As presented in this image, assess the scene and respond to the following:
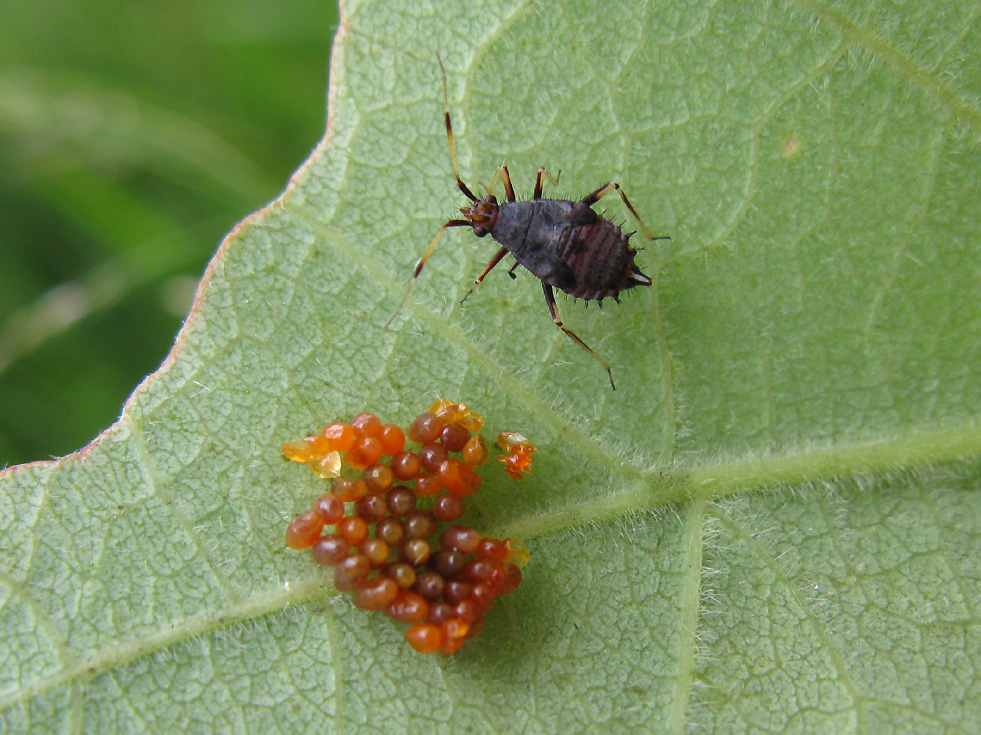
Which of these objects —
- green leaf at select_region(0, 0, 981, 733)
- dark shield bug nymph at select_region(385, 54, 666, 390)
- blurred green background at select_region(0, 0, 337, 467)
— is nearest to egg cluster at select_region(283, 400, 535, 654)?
green leaf at select_region(0, 0, 981, 733)

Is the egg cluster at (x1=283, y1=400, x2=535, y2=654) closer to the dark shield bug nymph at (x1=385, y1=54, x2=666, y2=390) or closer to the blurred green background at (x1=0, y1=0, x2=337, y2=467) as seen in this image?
the dark shield bug nymph at (x1=385, y1=54, x2=666, y2=390)

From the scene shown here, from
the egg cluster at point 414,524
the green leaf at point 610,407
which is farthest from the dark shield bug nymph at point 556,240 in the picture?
the egg cluster at point 414,524

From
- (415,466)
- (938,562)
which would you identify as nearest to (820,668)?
(938,562)

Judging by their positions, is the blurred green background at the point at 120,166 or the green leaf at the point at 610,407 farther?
the blurred green background at the point at 120,166

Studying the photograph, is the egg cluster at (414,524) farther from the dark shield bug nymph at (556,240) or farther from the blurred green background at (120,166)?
the blurred green background at (120,166)

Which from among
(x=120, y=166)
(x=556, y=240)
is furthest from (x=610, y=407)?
(x=120, y=166)

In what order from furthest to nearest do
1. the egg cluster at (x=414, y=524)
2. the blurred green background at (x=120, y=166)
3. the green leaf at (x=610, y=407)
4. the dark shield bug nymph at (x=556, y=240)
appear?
the blurred green background at (x=120, y=166), the dark shield bug nymph at (x=556, y=240), the green leaf at (x=610, y=407), the egg cluster at (x=414, y=524)

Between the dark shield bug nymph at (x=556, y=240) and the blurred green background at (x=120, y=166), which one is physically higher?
the blurred green background at (x=120, y=166)

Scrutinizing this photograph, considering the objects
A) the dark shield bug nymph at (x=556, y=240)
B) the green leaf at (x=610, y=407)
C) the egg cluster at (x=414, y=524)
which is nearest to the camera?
the egg cluster at (x=414, y=524)
